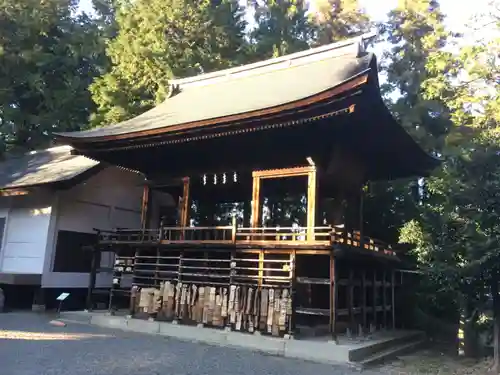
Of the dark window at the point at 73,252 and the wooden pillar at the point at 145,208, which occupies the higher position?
the wooden pillar at the point at 145,208

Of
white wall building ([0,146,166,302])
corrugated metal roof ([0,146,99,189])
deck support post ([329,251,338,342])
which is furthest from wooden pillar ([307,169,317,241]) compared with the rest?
corrugated metal roof ([0,146,99,189])

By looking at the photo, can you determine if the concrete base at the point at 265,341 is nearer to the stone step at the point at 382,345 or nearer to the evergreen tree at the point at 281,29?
the stone step at the point at 382,345

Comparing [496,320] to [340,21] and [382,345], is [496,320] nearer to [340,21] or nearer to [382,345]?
[382,345]

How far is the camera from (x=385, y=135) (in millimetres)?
10398

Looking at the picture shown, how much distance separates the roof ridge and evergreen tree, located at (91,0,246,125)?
12.0 ft

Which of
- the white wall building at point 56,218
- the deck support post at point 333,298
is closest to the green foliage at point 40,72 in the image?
the white wall building at point 56,218

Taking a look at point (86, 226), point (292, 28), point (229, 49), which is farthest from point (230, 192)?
point (292, 28)

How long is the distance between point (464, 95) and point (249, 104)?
8.17 metres

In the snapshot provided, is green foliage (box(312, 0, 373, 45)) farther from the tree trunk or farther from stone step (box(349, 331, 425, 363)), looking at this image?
the tree trunk

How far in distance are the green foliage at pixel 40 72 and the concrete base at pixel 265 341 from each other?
13337mm

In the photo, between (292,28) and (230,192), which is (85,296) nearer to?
(230,192)

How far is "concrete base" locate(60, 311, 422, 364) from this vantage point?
809 centimetres

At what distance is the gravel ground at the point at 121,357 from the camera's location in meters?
6.39

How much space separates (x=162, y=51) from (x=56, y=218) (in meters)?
8.30
